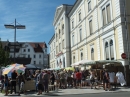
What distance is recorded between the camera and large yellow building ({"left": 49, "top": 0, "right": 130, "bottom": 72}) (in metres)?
21.7

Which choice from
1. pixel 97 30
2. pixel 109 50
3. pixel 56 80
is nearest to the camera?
pixel 56 80

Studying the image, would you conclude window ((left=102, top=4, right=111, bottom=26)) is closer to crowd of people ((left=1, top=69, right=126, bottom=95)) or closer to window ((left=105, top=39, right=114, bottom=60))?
window ((left=105, top=39, right=114, bottom=60))

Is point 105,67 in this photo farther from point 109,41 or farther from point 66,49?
point 66,49

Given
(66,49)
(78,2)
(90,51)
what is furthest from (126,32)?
(66,49)

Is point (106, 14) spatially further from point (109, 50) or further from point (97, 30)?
point (109, 50)

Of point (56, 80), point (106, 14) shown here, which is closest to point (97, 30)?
point (106, 14)

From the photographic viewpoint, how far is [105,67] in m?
21.5

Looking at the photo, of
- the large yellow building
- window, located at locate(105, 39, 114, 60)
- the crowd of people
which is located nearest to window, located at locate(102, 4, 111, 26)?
the large yellow building

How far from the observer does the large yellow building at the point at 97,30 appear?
21703mm

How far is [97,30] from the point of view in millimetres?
27562

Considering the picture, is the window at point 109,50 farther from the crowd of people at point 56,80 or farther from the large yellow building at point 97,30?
the crowd of people at point 56,80

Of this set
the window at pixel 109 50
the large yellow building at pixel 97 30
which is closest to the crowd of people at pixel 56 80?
the window at pixel 109 50

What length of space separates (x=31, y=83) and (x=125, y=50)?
9.85 m

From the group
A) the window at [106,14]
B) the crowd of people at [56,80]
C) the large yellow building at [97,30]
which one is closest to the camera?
the crowd of people at [56,80]
